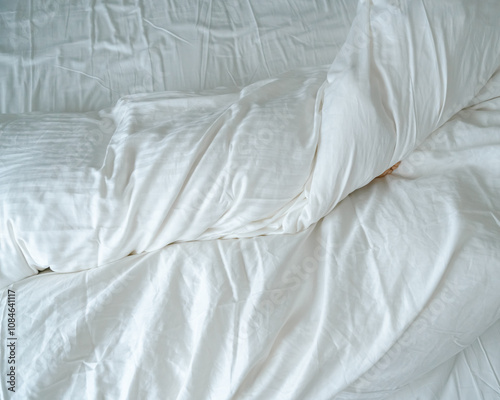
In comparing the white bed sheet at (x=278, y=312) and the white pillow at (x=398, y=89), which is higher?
the white pillow at (x=398, y=89)

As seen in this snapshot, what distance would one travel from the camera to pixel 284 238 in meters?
0.73

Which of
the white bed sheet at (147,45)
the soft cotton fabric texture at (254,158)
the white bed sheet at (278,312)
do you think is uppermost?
the white bed sheet at (147,45)

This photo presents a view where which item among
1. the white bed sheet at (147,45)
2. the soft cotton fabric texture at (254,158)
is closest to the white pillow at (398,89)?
the soft cotton fabric texture at (254,158)

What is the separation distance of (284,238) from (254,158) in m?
0.13

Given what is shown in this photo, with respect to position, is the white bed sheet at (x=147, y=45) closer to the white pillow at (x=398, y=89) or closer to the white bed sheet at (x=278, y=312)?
the white pillow at (x=398, y=89)

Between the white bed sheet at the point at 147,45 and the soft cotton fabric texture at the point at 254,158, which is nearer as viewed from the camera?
the soft cotton fabric texture at the point at 254,158

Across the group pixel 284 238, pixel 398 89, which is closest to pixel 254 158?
pixel 284 238

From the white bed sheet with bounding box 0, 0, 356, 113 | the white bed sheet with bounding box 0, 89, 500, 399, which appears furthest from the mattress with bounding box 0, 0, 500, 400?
the white bed sheet with bounding box 0, 0, 356, 113

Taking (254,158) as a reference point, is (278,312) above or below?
below

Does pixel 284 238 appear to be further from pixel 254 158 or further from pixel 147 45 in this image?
pixel 147 45

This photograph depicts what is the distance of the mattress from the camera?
2.18 ft

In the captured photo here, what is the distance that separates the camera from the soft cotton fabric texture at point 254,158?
70 cm

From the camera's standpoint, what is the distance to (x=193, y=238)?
2.40ft

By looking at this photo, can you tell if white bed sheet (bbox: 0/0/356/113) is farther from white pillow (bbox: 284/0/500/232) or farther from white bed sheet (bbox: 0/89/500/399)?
white bed sheet (bbox: 0/89/500/399)
